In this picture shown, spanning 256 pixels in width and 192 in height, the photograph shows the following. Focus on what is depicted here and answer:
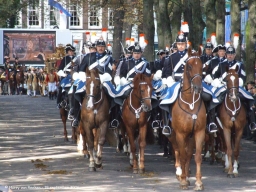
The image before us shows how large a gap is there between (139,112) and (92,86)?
1.11 m

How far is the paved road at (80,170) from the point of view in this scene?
53.1 ft

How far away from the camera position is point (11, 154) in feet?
71.7

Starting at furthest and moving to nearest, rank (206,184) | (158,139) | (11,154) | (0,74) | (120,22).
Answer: (0,74)
(120,22)
(158,139)
(11,154)
(206,184)

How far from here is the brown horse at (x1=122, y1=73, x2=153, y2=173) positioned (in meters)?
18.1

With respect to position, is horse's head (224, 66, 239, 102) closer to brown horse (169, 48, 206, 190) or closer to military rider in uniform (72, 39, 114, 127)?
brown horse (169, 48, 206, 190)

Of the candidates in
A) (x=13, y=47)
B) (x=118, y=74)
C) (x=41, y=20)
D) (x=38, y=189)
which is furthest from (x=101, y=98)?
(x=41, y=20)

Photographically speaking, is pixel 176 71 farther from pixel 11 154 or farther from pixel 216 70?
pixel 11 154

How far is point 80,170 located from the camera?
61.0 ft

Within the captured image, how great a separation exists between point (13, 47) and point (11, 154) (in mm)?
46852

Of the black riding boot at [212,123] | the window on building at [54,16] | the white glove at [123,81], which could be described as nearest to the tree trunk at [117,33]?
the white glove at [123,81]

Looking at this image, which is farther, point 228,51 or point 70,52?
point 70,52

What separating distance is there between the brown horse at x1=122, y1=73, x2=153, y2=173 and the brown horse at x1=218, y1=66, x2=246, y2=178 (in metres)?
1.60

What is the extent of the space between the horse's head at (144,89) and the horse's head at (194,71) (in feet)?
6.38

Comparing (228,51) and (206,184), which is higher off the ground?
(228,51)
